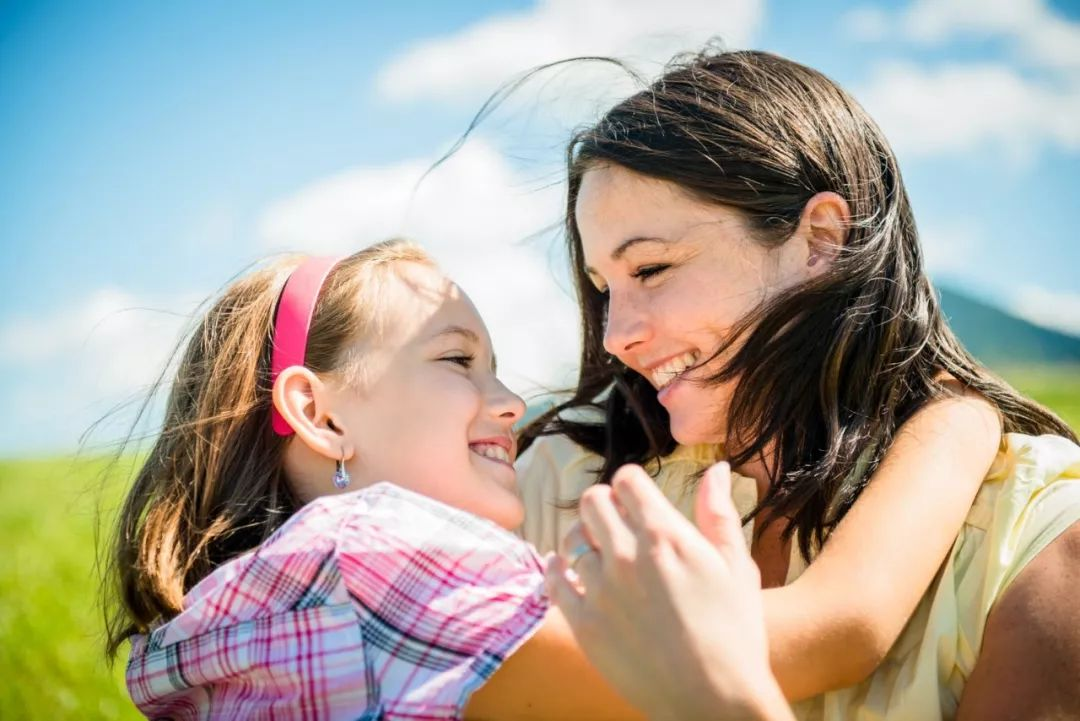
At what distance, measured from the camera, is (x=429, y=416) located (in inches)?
113

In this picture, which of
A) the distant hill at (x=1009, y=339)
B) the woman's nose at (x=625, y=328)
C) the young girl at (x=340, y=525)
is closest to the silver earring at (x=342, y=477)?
the young girl at (x=340, y=525)

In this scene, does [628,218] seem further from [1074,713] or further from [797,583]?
[1074,713]

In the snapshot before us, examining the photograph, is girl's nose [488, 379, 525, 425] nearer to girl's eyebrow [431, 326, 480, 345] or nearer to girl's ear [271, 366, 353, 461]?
girl's eyebrow [431, 326, 480, 345]

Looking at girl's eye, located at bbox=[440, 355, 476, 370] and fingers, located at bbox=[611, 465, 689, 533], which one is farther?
girl's eye, located at bbox=[440, 355, 476, 370]

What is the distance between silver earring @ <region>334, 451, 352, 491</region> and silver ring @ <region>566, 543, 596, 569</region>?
1163mm

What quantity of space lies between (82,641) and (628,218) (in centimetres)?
406

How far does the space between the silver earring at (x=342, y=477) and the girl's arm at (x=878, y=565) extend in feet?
4.09

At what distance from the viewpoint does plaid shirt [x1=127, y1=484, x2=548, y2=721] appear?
2.09m

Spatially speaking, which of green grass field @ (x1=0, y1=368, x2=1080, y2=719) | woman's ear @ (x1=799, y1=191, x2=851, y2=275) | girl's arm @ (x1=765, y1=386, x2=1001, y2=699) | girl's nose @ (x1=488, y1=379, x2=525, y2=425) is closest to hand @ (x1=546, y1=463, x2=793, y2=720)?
girl's arm @ (x1=765, y1=386, x2=1001, y2=699)

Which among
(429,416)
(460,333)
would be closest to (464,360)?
(460,333)

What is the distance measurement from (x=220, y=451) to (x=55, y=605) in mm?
3650

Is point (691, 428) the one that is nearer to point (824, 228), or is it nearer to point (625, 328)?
point (625, 328)

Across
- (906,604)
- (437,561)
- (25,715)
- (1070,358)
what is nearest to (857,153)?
(906,604)

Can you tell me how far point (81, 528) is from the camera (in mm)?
7688
